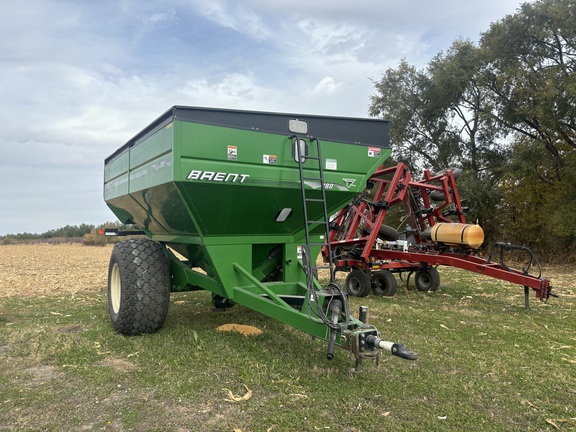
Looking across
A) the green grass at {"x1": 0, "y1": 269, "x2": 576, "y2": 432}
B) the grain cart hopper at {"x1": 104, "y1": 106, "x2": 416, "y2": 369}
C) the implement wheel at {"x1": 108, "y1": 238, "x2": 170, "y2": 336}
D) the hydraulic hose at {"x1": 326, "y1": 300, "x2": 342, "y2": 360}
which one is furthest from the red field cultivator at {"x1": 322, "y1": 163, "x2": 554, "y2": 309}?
the hydraulic hose at {"x1": 326, "y1": 300, "x2": 342, "y2": 360}

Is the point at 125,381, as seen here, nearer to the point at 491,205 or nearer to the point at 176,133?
the point at 176,133

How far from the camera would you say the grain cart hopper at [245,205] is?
4191 millimetres

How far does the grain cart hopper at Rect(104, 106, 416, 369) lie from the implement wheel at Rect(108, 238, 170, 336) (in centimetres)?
1

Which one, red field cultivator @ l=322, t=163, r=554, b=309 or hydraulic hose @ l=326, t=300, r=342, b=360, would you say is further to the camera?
red field cultivator @ l=322, t=163, r=554, b=309

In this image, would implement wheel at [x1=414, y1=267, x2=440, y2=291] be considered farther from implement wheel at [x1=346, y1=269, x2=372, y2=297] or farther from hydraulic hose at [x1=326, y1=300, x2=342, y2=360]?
hydraulic hose at [x1=326, y1=300, x2=342, y2=360]

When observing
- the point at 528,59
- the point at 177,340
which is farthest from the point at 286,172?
the point at 528,59

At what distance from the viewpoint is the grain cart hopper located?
4.19 meters

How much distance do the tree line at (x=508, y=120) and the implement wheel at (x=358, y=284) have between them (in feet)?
32.2

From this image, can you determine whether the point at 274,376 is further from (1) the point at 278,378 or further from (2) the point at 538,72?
(2) the point at 538,72

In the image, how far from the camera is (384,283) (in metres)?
8.67

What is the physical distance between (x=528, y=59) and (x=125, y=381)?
18437 millimetres

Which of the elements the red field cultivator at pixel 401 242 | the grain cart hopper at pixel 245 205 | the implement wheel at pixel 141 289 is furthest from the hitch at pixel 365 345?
the red field cultivator at pixel 401 242

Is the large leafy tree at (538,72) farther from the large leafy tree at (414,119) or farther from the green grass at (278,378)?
the green grass at (278,378)

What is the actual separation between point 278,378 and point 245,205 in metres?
1.72
